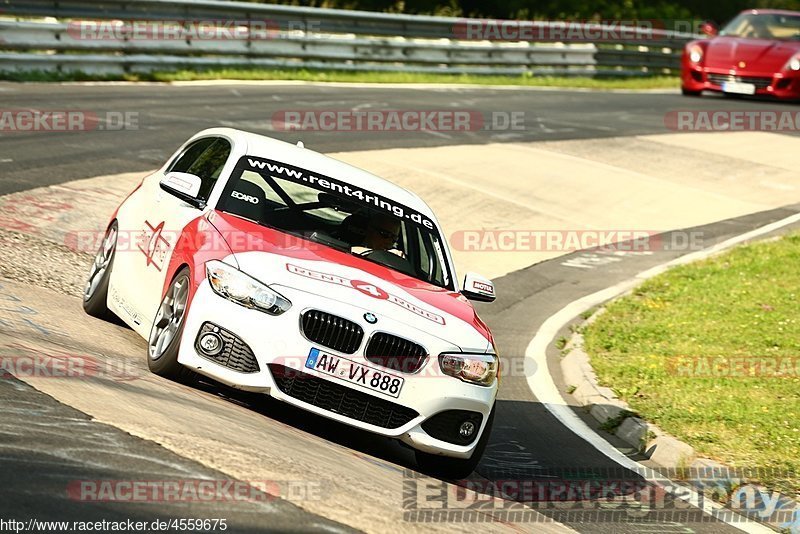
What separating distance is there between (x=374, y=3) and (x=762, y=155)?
21824mm

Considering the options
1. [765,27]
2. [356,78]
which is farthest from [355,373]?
[765,27]

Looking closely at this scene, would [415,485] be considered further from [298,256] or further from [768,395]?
[768,395]

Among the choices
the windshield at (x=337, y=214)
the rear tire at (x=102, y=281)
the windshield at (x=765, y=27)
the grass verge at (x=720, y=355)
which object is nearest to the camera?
the windshield at (x=337, y=214)

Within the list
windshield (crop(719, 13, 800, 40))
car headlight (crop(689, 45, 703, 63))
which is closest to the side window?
car headlight (crop(689, 45, 703, 63))

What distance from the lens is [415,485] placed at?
6754 mm

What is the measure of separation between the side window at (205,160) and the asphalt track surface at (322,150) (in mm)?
1585

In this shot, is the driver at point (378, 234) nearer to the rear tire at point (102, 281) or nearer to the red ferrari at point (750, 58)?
the rear tire at point (102, 281)

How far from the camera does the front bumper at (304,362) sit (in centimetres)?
682

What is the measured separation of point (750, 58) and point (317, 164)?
65.4 ft

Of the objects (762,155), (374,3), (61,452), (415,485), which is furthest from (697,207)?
(374,3)

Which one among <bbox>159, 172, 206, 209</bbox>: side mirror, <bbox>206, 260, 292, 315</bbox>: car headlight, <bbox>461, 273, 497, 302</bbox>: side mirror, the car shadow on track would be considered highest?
<bbox>159, 172, 206, 209</bbox>: side mirror

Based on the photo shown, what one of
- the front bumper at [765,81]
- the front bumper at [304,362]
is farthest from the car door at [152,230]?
the front bumper at [765,81]

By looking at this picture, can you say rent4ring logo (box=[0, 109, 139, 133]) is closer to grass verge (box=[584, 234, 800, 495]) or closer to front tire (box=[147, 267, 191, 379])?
grass verge (box=[584, 234, 800, 495])

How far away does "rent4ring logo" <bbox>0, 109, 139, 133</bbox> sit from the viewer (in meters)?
16.5
